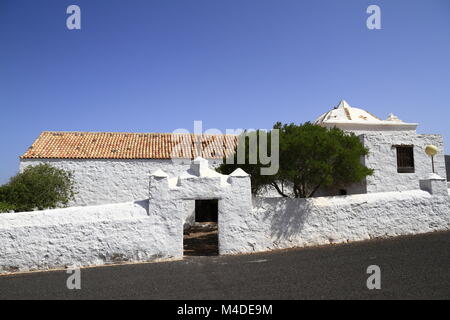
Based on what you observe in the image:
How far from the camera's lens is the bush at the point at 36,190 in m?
11.1

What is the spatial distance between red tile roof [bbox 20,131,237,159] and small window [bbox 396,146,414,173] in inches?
311

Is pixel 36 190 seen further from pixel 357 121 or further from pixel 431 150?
pixel 431 150

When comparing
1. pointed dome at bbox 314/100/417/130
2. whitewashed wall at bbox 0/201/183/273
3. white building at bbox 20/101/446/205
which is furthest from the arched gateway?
pointed dome at bbox 314/100/417/130

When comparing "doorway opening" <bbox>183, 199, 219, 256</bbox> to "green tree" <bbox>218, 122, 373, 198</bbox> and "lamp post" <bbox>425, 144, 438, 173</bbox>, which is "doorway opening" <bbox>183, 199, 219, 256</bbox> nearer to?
"green tree" <bbox>218, 122, 373, 198</bbox>

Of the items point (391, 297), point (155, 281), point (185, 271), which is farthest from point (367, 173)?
point (155, 281)

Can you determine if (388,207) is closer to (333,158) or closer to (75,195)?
(333,158)

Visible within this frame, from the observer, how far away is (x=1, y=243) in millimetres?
7863

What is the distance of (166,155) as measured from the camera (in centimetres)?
1494

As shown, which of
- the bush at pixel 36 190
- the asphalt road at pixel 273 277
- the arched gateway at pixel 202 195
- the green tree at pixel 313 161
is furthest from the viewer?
the bush at pixel 36 190

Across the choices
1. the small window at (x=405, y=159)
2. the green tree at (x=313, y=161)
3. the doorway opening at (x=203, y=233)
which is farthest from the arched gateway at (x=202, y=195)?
the small window at (x=405, y=159)

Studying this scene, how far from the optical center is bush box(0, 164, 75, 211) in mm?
11094

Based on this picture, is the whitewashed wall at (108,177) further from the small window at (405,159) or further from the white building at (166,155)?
the small window at (405,159)

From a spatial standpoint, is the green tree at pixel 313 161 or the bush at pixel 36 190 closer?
the green tree at pixel 313 161
